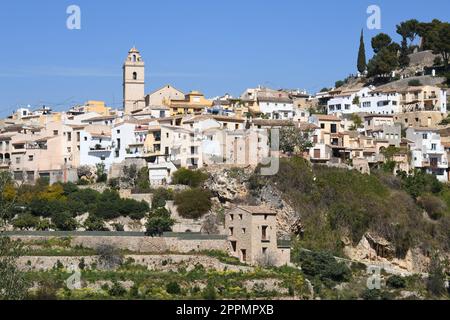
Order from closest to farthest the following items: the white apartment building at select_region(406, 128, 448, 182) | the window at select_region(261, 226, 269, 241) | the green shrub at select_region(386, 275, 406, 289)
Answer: the green shrub at select_region(386, 275, 406, 289) → the window at select_region(261, 226, 269, 241) → the white apartment building at select_region(406, 128, 448, 182)

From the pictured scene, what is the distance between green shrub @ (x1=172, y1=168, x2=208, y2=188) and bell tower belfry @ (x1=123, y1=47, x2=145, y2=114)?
51.1 feet

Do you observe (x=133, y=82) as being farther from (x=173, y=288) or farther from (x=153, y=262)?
(x=173, y=288)

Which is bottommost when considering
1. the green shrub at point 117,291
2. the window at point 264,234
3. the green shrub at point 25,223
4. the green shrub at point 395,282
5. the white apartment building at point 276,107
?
the green shrub at point 395,282

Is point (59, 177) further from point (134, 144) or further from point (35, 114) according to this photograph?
point (35, 114)

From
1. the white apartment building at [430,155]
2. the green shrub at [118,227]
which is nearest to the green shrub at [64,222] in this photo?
the green shrub at [118,227]

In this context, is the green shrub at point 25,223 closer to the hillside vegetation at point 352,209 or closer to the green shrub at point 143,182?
the green shrub at point 143,182

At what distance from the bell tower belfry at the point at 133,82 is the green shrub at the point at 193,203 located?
60.3 ft

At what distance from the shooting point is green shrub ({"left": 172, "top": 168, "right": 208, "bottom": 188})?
4722cm

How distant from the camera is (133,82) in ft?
212

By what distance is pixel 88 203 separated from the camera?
45.8 m

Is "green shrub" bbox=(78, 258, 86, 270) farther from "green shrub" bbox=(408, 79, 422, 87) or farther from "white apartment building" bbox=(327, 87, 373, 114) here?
"green shrub" bbox=(408, 79, 422, 87)

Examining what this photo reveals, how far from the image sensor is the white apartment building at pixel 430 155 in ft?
183

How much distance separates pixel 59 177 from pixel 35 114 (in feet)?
52.0

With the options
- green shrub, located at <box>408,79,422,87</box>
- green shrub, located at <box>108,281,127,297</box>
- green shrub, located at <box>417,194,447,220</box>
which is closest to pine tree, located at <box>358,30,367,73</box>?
green shrub, located at <box>408,79,422,87</box>
